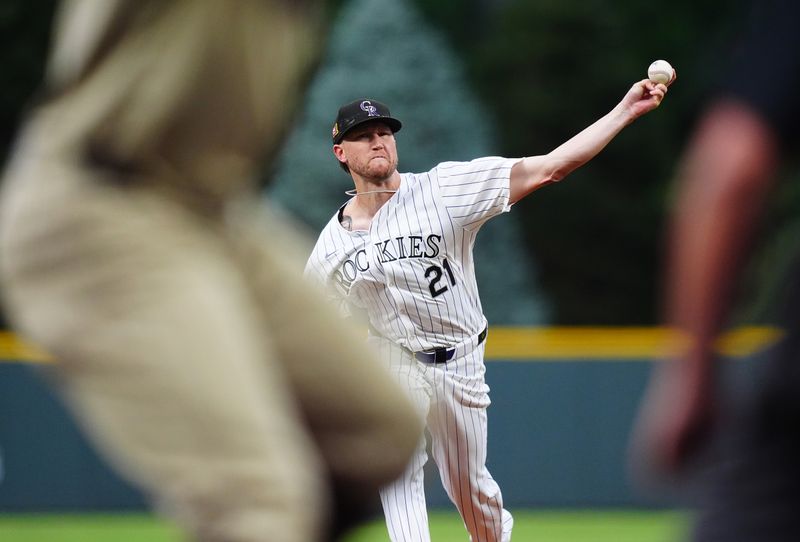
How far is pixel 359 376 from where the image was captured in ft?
9.05

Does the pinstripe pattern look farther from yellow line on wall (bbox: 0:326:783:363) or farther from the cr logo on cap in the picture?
yellow line on wall (bbox: 0:326:783:363)

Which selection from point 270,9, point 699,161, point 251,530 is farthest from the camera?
point 270,9

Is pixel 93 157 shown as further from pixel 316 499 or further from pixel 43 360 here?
pixel 43 360

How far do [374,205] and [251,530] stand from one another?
3878 millimetres

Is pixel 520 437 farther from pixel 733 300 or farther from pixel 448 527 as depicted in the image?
pixel 733 300

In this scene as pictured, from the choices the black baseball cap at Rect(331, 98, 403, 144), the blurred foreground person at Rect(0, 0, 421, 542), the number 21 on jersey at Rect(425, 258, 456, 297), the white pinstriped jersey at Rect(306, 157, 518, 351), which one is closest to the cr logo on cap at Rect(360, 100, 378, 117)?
the black baseball cap at Rect(331, 98, 403, 144)

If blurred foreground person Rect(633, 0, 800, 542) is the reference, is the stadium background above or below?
below

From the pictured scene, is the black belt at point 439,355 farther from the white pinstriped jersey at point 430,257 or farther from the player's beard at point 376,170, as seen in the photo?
the player's beard at point 376,170

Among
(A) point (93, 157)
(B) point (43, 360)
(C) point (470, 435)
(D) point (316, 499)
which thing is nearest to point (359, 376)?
(D) point (316, 499)

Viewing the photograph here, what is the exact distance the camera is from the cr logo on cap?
609cm

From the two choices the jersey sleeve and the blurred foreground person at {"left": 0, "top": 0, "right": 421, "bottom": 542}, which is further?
the jersey sleeve

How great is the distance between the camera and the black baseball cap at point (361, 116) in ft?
→ 19.9

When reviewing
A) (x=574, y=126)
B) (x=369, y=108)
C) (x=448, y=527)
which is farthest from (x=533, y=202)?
(x=369, y=108)

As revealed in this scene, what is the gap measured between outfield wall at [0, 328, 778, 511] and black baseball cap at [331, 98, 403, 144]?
3974mm
